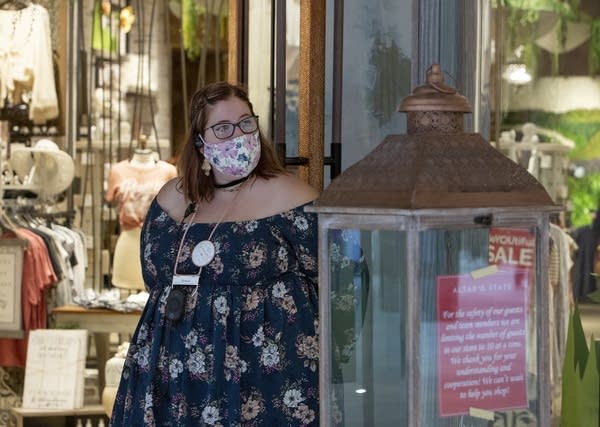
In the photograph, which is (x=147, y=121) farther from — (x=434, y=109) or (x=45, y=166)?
(x=434, y=109)

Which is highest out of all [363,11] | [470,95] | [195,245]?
[363,11]

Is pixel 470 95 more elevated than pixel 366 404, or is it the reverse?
pixel 470 95

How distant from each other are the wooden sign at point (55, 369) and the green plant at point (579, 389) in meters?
4.05

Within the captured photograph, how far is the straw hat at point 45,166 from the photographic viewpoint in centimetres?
747

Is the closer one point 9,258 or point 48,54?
point 9,258

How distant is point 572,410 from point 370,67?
4.87 ft

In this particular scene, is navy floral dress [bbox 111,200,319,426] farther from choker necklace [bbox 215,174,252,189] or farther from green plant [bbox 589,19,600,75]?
green plant [bbox 589,19,600,75]

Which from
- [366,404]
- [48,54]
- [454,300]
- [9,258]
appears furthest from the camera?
[48,54]

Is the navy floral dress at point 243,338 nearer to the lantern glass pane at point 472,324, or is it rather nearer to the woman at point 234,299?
the woman at point 234,299

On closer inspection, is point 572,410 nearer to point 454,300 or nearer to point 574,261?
point 454,300

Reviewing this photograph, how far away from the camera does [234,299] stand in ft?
9.68

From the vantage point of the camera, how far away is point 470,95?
2.87 m

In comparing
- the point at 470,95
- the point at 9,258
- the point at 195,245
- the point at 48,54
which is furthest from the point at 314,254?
the point at 48,54

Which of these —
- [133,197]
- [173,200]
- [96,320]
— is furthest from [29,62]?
[173,200]
